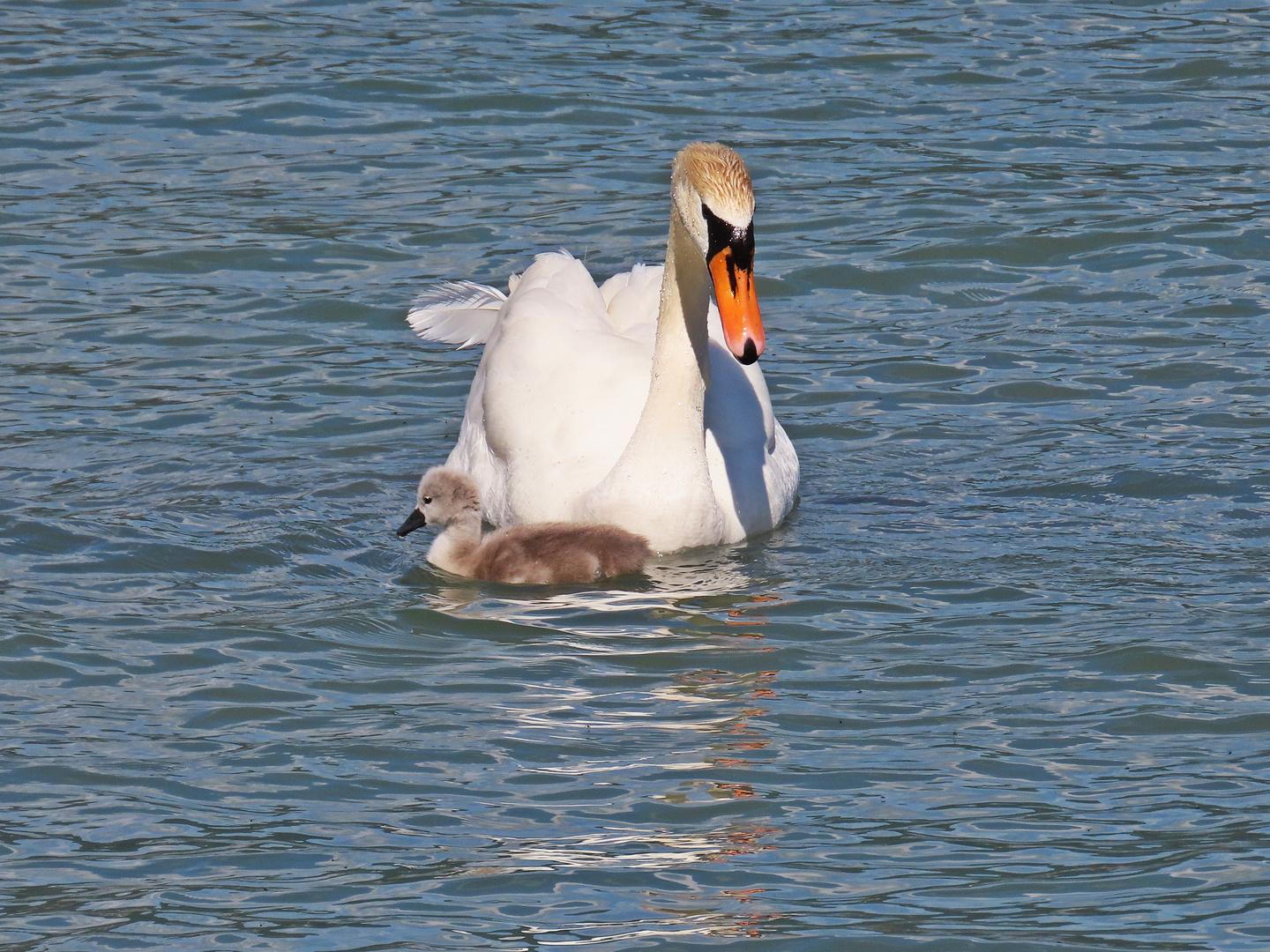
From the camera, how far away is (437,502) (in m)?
9.31

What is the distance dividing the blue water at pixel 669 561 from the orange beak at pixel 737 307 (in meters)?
1.00

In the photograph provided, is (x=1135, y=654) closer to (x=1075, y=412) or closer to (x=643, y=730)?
(x=643, y=730)

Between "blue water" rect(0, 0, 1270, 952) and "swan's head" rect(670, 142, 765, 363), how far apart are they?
1.06 metres

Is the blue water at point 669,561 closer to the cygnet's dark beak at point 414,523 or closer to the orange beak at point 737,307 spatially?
the cygnet's dark beak at point 414,523

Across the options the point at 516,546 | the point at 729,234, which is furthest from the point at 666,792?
the point at 729,234

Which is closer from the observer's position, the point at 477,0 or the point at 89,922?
the point at 89,922

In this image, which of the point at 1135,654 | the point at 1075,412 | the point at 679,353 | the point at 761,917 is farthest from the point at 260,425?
→ the point at 761,917

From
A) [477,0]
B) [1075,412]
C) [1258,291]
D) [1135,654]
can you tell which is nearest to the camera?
[1135,654]

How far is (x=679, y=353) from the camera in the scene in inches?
367

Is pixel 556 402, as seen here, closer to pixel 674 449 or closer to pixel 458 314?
pixel 674 449

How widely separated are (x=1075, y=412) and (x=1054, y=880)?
16.3 feet

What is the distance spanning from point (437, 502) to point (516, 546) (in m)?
0.49

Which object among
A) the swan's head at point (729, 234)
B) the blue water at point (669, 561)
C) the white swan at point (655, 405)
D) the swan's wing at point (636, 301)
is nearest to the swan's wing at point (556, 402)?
the white swan at point (655, 405)

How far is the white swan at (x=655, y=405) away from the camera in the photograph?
8.81m
